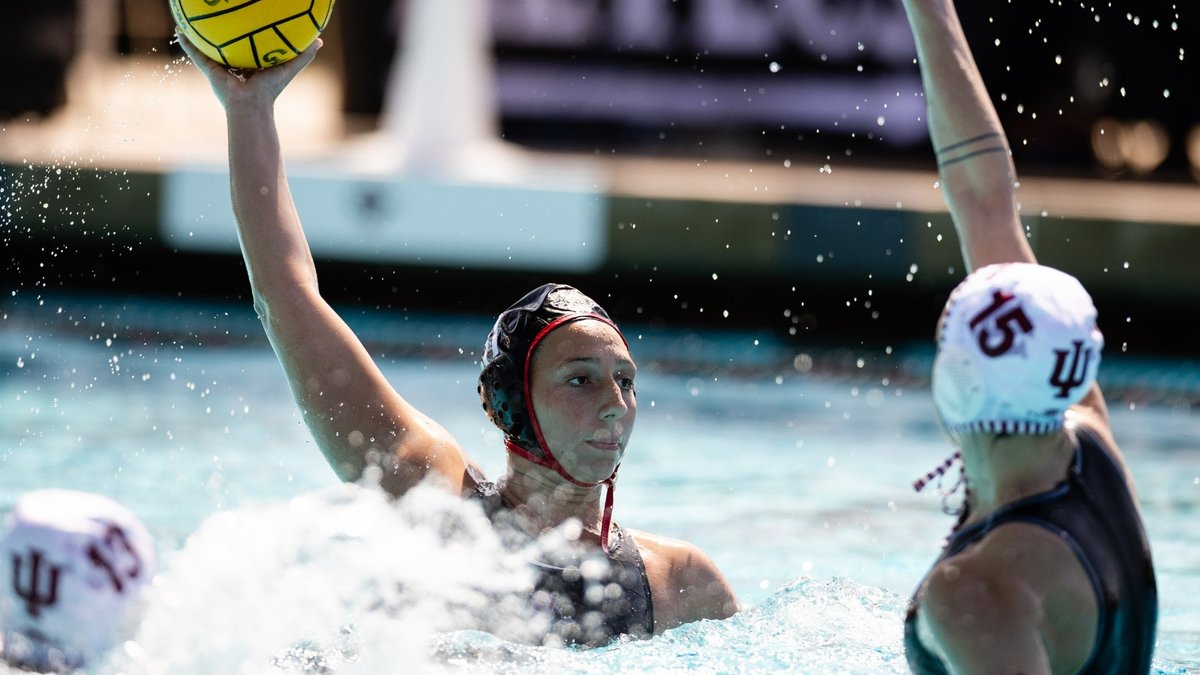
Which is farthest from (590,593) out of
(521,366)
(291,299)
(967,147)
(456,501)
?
(967,147)

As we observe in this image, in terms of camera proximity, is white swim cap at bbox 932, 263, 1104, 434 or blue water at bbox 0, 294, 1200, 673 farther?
blue water at bbox 0, 294, 1200, 673

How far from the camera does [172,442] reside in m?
6.81

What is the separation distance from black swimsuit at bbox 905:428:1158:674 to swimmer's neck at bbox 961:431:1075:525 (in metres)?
0.02

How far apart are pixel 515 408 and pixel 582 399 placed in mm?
140

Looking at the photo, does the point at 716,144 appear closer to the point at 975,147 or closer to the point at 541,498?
the point at 541,498

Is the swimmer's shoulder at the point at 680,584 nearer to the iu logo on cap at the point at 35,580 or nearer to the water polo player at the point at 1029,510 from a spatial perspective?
the water polo player at the point at 1029,510

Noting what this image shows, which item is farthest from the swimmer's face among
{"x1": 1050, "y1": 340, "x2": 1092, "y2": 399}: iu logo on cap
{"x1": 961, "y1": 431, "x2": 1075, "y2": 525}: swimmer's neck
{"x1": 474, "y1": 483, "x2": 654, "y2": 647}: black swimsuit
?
{"x1": 1050, "y1": 340, "x2": 1092, "y2": 399}: iu logo on cap

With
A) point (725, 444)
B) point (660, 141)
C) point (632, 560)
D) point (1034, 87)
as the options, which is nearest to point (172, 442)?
point (725, 444)

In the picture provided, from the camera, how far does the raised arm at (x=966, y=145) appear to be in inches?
96.9

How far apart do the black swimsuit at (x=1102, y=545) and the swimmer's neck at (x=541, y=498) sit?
3.42 feet

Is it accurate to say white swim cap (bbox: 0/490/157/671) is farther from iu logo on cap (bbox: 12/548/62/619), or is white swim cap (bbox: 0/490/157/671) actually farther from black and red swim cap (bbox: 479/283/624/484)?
black and red swim cap (bbox: 479/283/624/484)

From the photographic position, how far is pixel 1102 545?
2.05m

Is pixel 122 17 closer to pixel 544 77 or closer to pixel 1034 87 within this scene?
pixel 544 77

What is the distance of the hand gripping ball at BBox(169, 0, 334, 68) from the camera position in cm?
288
